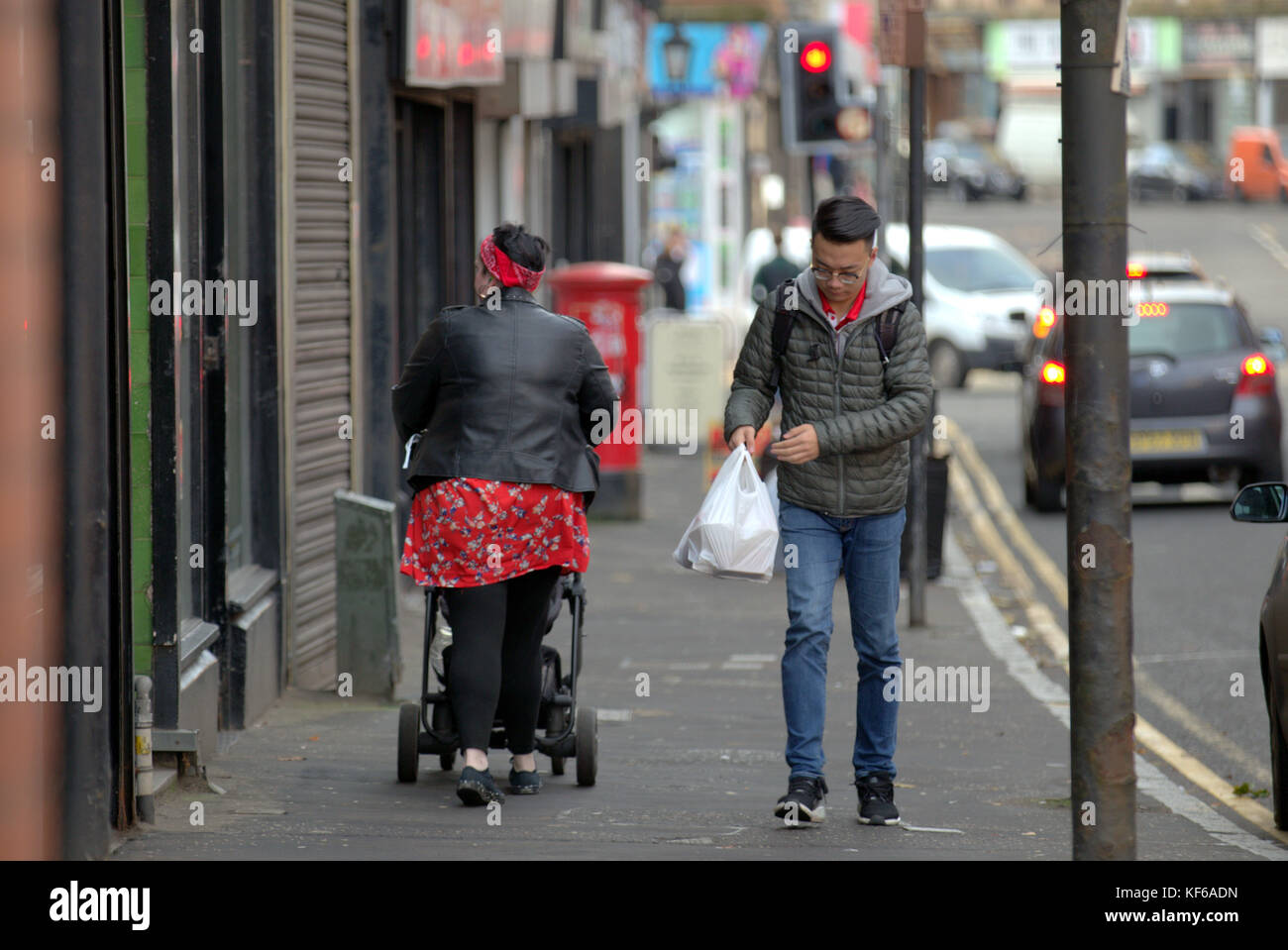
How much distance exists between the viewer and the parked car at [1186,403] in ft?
54.1

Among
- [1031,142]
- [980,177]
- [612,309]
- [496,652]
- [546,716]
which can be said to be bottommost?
[546,716]

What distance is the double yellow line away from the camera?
313 inches

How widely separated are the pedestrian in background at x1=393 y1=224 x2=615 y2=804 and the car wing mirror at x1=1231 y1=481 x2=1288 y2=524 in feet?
6.25

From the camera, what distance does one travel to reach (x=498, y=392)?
659 cm

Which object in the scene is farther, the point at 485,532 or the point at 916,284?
the point at 916,284

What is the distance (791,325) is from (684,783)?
1.75 meters

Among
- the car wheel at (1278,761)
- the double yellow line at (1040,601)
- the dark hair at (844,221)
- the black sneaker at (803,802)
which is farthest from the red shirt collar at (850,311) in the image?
the car wheel at (1278,761)

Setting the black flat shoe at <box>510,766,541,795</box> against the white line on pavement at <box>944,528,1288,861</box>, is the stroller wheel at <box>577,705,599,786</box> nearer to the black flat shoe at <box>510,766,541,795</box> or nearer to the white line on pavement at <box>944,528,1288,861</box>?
the black flat shoe at <box>510,766,541,795</box>

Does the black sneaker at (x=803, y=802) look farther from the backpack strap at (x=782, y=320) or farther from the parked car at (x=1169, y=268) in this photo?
the parked car at (x=1169, y=268)

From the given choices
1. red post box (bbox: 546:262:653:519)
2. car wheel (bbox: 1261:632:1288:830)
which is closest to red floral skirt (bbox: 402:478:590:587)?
car wheel (bbox: 1261:632:1288:830)

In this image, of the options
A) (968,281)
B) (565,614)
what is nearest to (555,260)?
(968,281)

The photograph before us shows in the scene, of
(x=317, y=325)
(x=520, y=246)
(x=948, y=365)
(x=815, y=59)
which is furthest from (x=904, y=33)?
(x=948, y=365)

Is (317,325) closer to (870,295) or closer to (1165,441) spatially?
(870,295)
